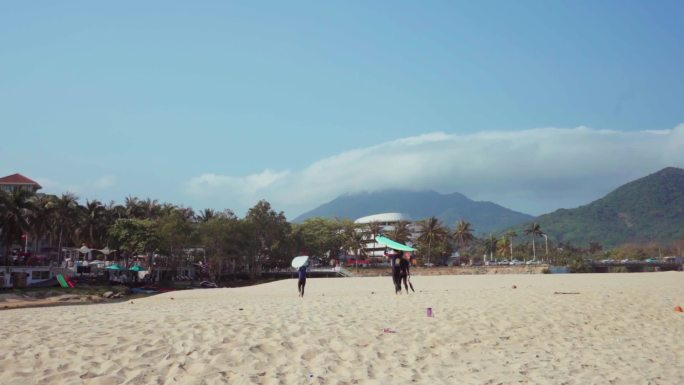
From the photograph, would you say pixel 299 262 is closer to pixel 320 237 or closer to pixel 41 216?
pixel 41 216

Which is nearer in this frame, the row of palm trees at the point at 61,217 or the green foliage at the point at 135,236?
the row of palm trees at the point at 61,217

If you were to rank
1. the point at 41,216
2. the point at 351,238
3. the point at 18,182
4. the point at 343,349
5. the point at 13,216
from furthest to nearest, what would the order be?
1. the point at 351,238
2. the point at 18,182
3. the point at 41,216
4. the point at 13,216
5. the point at 343,349

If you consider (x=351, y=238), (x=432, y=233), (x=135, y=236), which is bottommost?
(x=135, y=236)

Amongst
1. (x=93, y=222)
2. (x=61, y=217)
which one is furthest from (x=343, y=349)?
(x=93, y=222)

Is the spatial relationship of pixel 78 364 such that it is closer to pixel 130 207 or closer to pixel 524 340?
pixel 524 340

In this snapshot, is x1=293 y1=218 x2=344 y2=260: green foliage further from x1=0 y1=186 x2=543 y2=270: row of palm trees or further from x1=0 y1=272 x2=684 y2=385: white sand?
x1=0 y1=272 x2=684 y2=385: white sand

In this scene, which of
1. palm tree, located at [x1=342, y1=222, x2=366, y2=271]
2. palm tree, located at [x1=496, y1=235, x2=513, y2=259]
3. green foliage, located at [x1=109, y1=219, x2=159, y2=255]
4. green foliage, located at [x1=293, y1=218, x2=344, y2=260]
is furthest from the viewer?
palm tree, located at [x1=496, y1=235, x2=513, y2=259]

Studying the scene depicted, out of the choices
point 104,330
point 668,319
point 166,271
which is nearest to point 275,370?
point 104,330

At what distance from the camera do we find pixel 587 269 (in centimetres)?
10475

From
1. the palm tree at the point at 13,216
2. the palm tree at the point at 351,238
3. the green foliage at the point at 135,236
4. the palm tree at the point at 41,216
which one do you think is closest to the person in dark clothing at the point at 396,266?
the palm tree at the point at 13,216

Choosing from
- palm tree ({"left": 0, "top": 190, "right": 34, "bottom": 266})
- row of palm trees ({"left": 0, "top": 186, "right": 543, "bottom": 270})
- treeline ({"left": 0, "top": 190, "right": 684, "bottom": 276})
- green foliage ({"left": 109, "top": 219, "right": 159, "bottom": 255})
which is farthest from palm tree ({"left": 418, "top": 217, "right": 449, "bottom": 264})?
palm tree ({"left": 0, "top": 190, "right": 34, "bottom": 266})

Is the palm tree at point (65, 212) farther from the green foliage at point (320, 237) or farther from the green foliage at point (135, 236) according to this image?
the green foliage at point (320, 237)

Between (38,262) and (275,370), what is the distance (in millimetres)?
65963

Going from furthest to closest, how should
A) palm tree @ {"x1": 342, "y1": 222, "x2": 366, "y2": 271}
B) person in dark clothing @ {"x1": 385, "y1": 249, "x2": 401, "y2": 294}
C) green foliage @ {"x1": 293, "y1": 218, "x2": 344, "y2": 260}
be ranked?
palm tree @ {"x1": 342, "y1": 222, "x2": 366, "y2": 271}, green foliage @ {"x1": 293, "y1": 218, "x2": 344, "y2": 260}, person in dark clothing @ {"x1": 385, "y1": 249, "x2": 401, "y2": 294}
